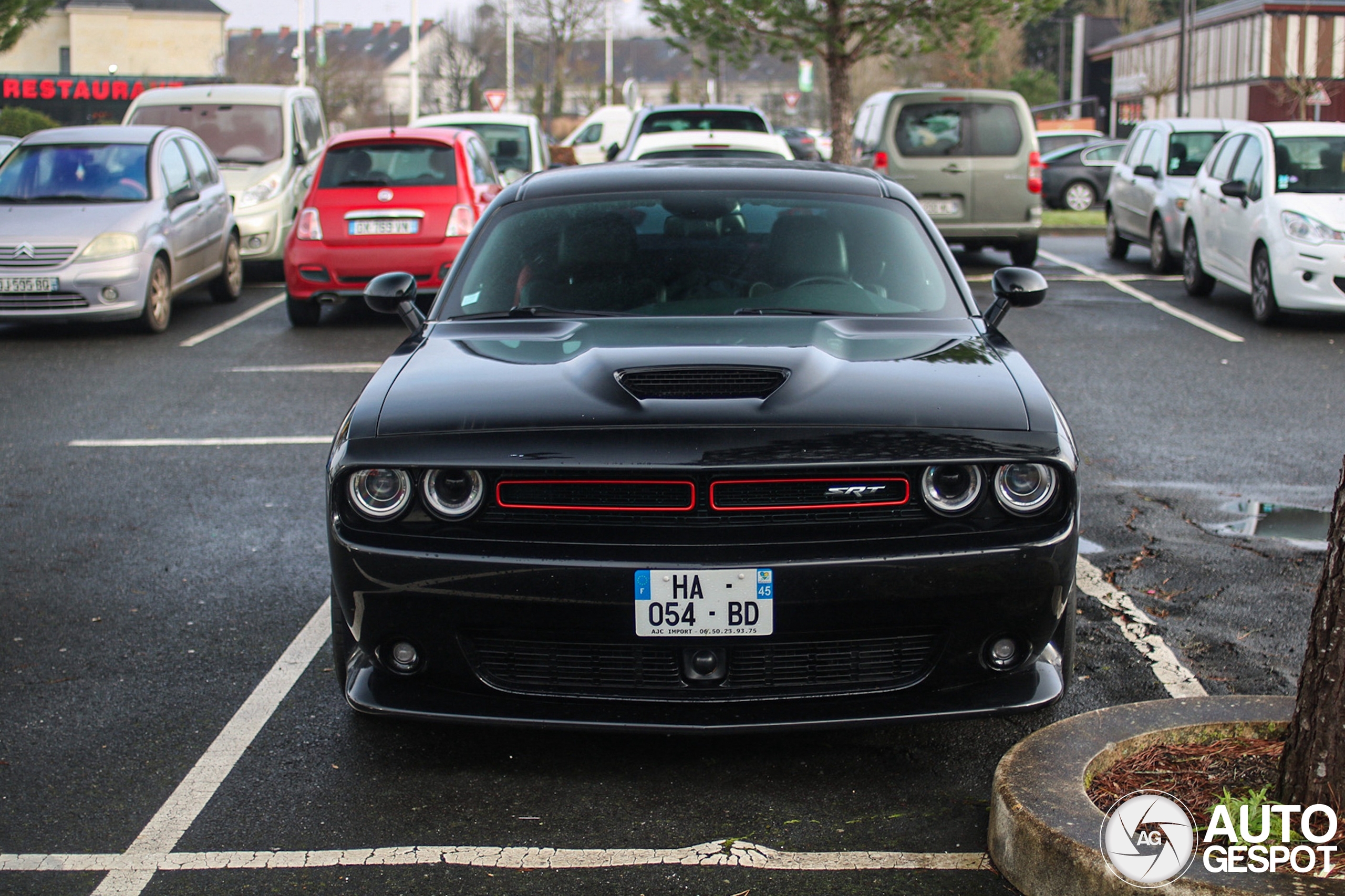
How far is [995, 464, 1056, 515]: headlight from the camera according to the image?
350cm

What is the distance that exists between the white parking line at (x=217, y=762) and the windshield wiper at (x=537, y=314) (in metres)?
1.17

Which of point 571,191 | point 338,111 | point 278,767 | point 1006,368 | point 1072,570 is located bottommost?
point 278,767

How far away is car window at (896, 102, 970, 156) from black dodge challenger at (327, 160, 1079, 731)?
507 inches

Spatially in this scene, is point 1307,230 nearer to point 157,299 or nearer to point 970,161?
point 970,161

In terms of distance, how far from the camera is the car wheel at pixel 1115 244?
695 inches

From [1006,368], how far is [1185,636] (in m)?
1.43

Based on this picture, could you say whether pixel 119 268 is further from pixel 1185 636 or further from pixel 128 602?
pixel 1185 636

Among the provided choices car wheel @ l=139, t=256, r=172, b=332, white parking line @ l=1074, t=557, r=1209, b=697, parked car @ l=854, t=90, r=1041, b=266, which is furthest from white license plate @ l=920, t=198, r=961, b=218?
white parking line @ l=1074, t=557, r=1209, b=697

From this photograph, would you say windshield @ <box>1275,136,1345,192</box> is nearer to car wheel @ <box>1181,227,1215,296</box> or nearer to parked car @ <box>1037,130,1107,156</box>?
car wheel @ <box>1181,227,1215,296</box>

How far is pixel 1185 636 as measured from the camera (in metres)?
4.80

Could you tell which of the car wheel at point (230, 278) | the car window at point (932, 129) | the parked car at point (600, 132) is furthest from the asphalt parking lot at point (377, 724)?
the parked car at point (600, 132)

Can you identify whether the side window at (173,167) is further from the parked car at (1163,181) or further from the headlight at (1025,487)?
the headlight at (1025,487)

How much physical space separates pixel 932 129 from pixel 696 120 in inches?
110

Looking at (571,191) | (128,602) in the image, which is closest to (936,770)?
(571,191)
